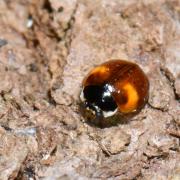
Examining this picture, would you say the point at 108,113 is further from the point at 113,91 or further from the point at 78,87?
the point at 78,87

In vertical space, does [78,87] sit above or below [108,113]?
above

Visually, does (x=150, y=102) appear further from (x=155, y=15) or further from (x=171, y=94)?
(x=155, y=15)

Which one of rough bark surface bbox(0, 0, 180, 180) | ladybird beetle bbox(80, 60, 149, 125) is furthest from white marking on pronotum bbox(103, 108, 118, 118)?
rough bark surface bbox(0, 0, 180, 180)

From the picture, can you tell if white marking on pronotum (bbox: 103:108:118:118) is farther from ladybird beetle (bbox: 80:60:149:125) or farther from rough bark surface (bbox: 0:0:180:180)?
rough bark surface (bbox: 0:0:180:180)

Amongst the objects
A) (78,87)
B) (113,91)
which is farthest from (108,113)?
(78,87)

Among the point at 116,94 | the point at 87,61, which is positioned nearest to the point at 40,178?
the point at 116,94

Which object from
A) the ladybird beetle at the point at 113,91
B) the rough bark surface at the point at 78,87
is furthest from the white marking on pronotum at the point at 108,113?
the rough bark surface at the point at 78,87
